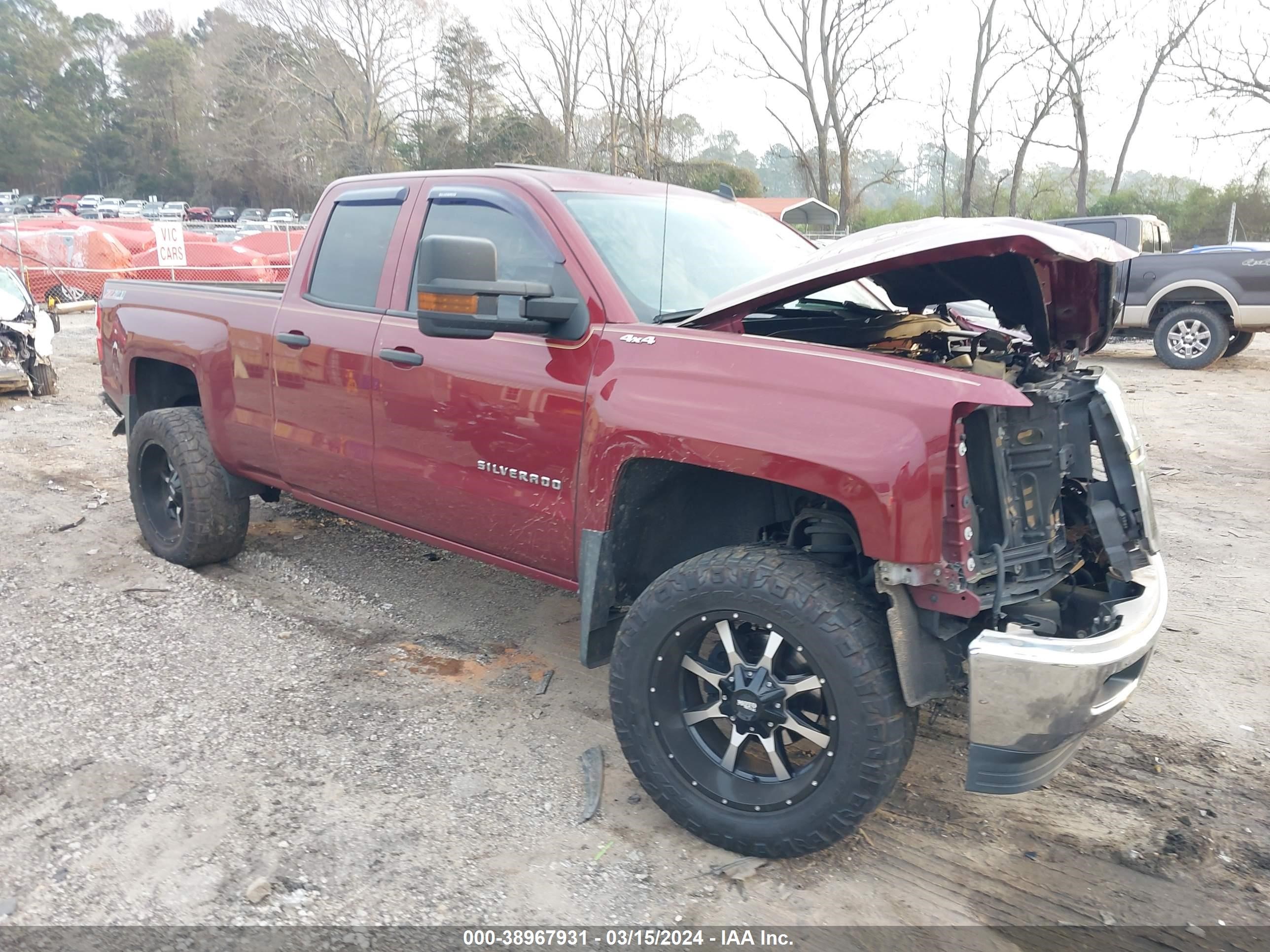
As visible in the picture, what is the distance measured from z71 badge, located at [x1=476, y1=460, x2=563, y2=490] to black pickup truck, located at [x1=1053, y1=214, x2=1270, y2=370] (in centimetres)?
1018

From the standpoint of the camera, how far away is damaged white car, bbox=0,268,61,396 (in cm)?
977

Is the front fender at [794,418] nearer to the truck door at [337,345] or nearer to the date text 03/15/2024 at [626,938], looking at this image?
the date text 03/15/2024 at [626,938]

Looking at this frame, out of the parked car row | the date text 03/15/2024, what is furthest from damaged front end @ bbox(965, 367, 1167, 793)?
the parked car row

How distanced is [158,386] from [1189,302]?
1188 cm

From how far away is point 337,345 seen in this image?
13.1 ft

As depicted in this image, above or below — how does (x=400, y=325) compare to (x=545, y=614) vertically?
above

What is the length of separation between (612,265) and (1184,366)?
11393 mm

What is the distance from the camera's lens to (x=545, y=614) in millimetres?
4648

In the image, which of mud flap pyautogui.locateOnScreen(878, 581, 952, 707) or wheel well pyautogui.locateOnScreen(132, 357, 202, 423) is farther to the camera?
wheel well pyautogui.locateOnScreen(132, 357, 202, 423)

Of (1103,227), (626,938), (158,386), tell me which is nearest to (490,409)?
(626,938)

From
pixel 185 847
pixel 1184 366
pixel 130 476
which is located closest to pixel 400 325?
pixel 185 847

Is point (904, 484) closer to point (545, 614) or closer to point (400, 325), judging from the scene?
point (400, 325)

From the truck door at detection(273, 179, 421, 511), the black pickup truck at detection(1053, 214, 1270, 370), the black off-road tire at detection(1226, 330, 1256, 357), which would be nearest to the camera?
the truck door at detection(273, 179, 421, 511)

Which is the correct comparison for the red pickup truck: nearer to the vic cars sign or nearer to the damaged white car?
the damaged white car
